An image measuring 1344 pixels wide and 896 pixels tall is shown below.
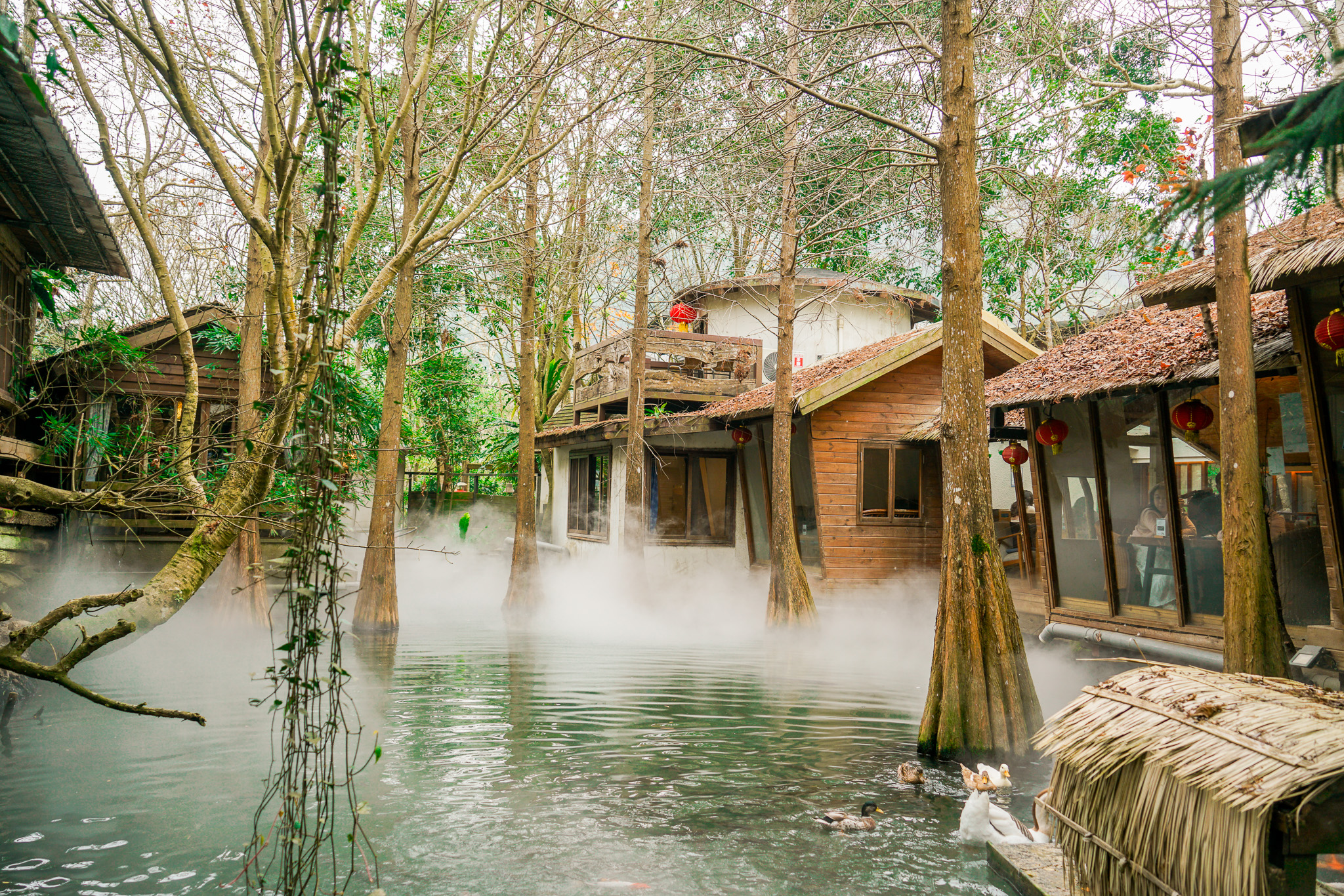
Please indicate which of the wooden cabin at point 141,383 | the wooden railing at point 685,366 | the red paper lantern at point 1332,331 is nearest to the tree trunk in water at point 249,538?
the wooden cabin at point 141,383

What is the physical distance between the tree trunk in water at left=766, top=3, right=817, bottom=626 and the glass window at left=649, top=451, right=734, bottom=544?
4.15m

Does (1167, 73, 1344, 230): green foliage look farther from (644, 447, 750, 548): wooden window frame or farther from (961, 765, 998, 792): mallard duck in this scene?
(644, 447, 750, 548): wooden window frame

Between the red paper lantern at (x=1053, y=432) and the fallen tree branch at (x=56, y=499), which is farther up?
the red paper lantern at (x=1053, y=432)

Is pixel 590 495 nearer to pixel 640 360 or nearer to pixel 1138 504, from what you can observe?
pixel 640 360

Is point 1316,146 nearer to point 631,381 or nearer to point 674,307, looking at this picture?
point 631,381

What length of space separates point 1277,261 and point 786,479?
303 inches

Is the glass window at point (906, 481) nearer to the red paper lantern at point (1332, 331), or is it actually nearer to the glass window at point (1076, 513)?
the glass window at point (1076, 513)

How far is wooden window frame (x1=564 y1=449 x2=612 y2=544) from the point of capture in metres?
19.1

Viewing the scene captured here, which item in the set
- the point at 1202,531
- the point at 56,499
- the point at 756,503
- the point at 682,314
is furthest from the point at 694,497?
the point at 56,499

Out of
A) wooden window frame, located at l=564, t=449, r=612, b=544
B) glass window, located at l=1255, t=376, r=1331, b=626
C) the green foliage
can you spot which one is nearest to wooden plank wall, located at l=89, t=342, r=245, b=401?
wooden window frame, located at l=564, t=449, r=612, b=544

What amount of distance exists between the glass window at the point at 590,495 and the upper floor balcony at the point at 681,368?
150 centimetres

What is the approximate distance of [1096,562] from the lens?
10.1 metres

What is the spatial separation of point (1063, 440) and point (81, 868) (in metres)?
10.0

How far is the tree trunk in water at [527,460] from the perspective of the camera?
51.2 ft
